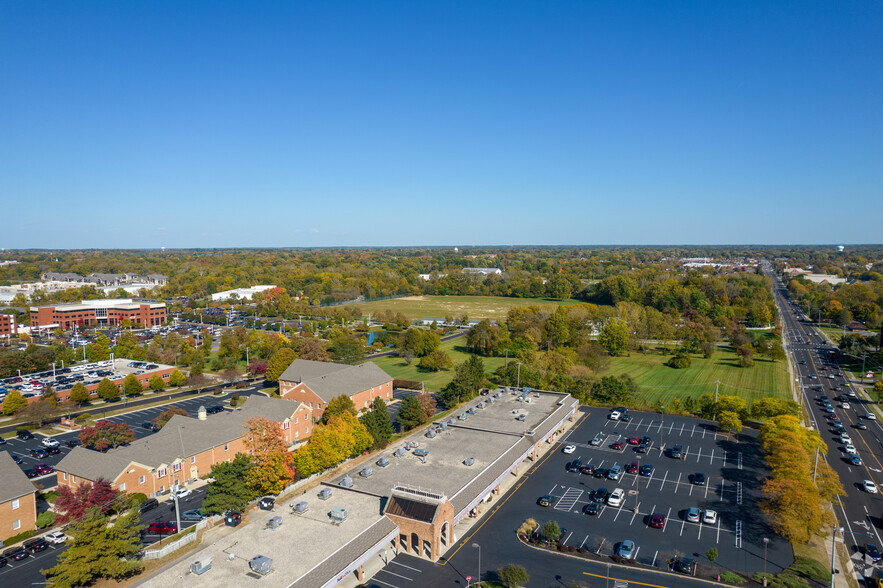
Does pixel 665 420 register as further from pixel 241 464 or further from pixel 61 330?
pixel 61 330

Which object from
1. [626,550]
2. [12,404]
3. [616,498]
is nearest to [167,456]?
[12,404]

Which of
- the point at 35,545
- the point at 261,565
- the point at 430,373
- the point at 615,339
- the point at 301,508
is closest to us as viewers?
the point at 261,565

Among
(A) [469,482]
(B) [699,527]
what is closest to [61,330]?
(A) [469,482]

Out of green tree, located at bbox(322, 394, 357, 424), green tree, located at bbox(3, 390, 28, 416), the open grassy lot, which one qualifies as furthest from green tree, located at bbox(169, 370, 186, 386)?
the open grassy lot

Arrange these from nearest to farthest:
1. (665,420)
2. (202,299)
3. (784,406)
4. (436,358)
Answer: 1. (784,406)
2. (665,420)
3. (436,358)
4. (202,299)

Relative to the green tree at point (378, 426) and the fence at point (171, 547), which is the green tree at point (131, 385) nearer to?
the green tree at point (378, 426)

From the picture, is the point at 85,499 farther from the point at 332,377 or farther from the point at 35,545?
the point at 332,377

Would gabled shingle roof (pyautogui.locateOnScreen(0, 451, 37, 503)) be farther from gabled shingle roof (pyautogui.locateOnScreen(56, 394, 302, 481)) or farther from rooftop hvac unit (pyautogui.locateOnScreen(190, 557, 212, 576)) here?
rooftop hvac unit (pyautogui.locateOnScreen(190, 557, 212, 576))
